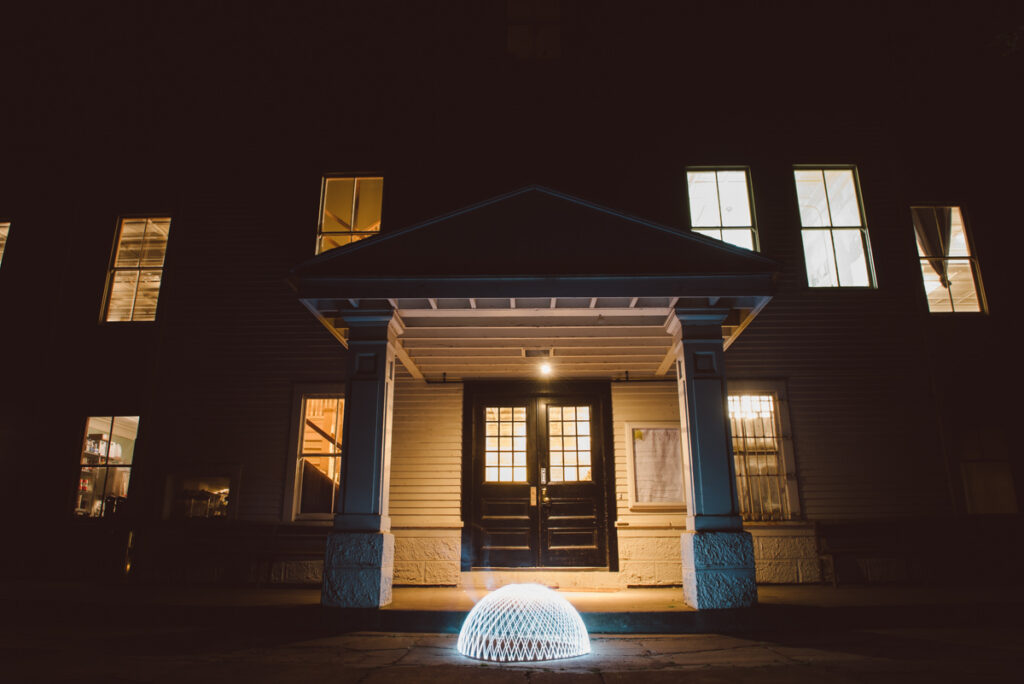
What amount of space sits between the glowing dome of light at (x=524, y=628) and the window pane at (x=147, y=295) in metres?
7.43

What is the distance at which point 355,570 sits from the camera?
564 centimetres

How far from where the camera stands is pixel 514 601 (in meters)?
4.26

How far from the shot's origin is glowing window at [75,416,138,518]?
27.8ft

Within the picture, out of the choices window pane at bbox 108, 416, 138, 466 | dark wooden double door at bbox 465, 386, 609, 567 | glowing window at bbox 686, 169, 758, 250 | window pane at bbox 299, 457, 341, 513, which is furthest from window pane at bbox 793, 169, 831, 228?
window pane at bbox 108, 416, 138, 466

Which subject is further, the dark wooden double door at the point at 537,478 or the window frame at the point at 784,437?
the dark wooden double door at the point at 537,478

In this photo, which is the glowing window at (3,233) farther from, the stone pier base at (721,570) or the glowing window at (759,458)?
the glowing window at (759,458)

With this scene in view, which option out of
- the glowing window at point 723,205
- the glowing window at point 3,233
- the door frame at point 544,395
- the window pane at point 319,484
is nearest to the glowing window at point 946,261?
the glowing window at point 723,205

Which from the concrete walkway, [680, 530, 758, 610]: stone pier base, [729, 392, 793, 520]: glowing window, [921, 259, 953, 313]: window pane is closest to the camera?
the concrete walkway

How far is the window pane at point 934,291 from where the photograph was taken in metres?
8.80

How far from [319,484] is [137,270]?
4.60 metres

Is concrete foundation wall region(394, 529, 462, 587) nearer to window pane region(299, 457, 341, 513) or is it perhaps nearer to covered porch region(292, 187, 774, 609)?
covered porch region(292, 187, 774, 609)

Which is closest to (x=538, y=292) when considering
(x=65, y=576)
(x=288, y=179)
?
(x=288, y=179)

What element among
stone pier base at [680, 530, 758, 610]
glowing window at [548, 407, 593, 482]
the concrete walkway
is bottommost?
the concrete walkway

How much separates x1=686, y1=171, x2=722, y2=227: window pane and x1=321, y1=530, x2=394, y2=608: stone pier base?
677 centimetres
